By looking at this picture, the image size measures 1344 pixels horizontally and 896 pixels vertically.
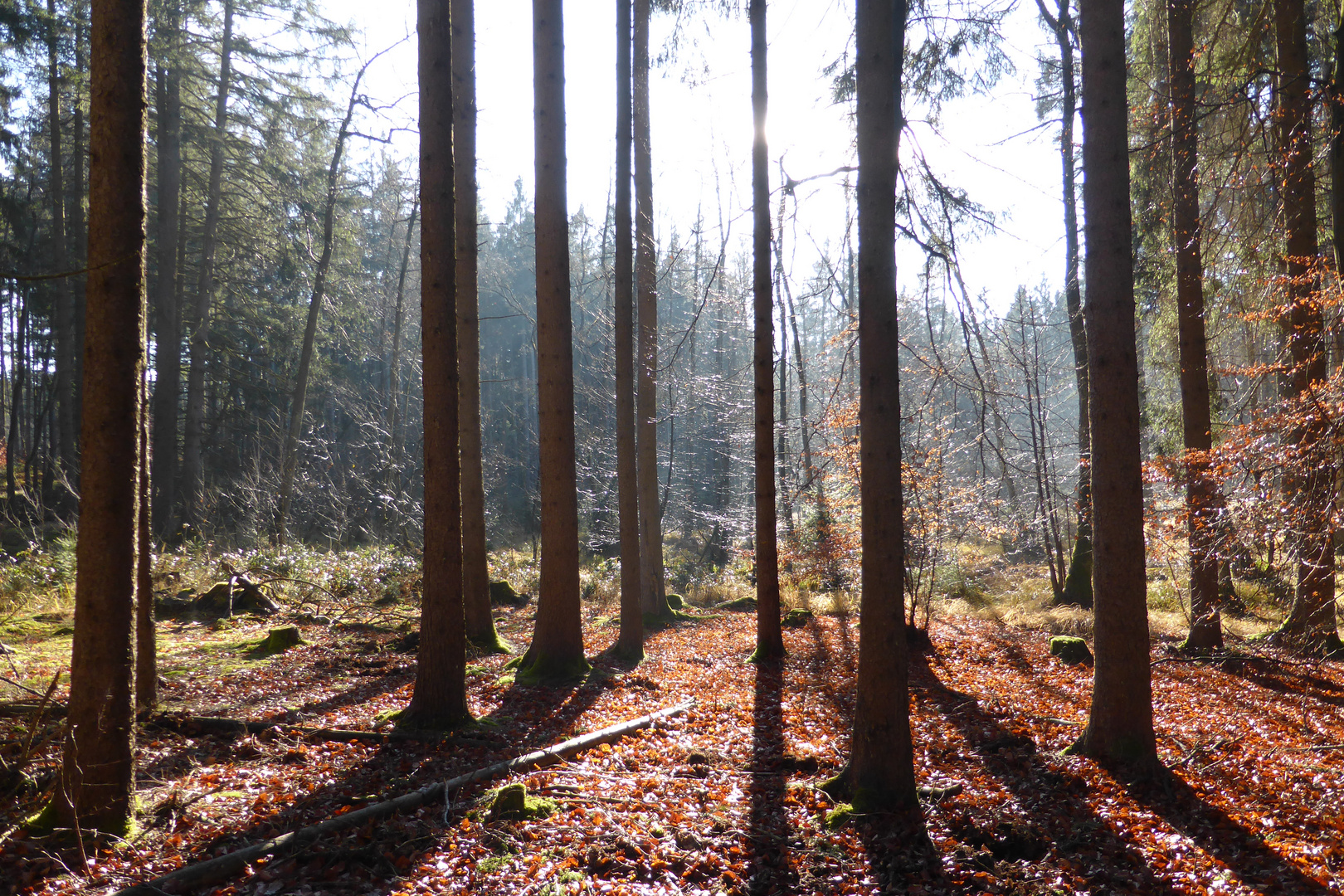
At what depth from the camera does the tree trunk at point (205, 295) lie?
17.2 m

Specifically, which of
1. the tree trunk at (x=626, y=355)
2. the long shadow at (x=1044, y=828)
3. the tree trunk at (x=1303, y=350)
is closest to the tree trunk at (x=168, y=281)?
the tree trunk at (x=626, y=355)

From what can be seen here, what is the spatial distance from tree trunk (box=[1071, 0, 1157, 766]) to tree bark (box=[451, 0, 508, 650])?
22.1 feet

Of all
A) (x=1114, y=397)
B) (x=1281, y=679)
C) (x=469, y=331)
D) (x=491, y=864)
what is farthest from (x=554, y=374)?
(x=1281, y=679)

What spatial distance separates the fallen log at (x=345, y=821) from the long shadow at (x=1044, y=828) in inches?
109

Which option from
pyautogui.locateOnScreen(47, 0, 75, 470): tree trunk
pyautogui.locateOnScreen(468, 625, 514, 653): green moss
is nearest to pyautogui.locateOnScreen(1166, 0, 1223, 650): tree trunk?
pyautogui.locateOnScreen(468, 625, 514, 653): green moss

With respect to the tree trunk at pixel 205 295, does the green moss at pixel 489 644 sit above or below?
below

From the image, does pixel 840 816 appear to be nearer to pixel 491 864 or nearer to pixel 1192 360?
pixel 491 864

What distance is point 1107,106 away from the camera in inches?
213

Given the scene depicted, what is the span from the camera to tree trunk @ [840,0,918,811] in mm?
4602

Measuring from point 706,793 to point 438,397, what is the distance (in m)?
3.62

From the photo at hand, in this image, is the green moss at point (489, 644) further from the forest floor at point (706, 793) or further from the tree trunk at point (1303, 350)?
the tree trunk at point (1303, 350)

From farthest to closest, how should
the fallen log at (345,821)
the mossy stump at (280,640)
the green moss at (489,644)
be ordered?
1. the green moss at (489,644)
2. the mossy stump at (280,640)
3. the fallen log at (345,821)

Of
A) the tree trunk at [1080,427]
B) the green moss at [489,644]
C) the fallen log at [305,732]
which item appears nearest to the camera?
the fallen log at [305,732]

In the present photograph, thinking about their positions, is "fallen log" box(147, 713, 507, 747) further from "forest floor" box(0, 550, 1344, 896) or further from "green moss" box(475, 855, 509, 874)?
"green moss" box(475, 855, 509, 874)
